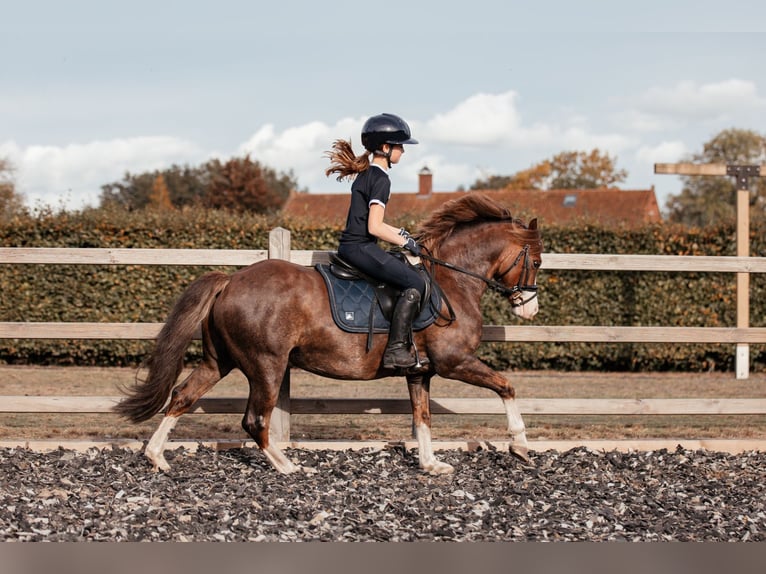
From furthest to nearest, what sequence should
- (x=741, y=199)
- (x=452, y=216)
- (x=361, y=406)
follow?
(x=741, y=199)
(x=361, y=406)
(x=452, y=216)

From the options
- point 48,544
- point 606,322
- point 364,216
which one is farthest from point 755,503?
point 606,322

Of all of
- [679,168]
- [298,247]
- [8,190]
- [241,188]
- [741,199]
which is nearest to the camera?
[679,168]

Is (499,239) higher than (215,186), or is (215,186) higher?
(215,186)

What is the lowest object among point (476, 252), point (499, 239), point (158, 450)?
point (158, 450)

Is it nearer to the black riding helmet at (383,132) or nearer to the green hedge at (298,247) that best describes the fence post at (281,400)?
the black riding helmet at (383,132)

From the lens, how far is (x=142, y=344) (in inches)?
577

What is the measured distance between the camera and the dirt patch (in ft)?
30.1

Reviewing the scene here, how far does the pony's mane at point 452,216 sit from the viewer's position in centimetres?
720

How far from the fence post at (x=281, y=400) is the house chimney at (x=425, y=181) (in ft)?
144

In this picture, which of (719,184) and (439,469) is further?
(719,184)

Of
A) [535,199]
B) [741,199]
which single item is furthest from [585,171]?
[741,199]

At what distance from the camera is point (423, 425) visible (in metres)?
6.82

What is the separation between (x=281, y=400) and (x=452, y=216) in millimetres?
2217

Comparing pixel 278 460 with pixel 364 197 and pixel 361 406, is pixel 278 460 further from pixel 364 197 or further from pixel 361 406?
pixel 364 197
